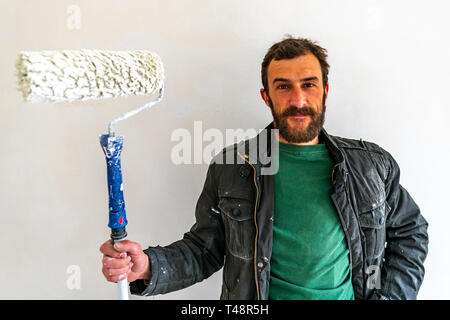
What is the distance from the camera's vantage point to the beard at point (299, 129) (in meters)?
0.95

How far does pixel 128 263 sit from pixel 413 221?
84 cm

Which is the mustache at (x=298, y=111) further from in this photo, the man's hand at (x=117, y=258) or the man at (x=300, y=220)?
the man's hand at (x=117, y=258)

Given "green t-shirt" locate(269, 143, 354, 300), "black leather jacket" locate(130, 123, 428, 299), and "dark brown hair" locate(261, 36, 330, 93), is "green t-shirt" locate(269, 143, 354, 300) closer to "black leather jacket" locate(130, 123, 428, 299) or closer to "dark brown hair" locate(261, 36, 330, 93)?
"black leather jacket" locate(130, 123, 428, 299)

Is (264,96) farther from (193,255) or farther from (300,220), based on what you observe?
(193,255)

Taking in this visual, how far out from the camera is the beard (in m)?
0.95

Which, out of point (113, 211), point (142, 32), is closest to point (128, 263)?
point (113, 211)

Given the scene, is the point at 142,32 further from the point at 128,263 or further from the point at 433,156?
the point at 433,156

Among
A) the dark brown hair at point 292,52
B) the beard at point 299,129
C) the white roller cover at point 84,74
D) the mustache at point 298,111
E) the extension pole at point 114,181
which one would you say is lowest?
the extension pole at point 114,181

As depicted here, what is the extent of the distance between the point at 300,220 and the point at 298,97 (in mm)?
344

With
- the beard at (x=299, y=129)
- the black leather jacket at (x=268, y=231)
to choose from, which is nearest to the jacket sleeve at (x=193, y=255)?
the black leather jacket at (x=268, y=231)

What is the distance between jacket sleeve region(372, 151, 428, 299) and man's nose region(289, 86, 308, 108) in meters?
0.34

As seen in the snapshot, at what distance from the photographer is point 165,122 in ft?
3.75

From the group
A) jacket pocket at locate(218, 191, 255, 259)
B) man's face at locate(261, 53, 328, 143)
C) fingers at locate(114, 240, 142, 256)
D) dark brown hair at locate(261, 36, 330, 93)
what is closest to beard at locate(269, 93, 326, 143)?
man's face at locate(261, 53, 328, 143)

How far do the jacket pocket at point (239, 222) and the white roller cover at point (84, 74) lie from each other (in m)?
0.38
